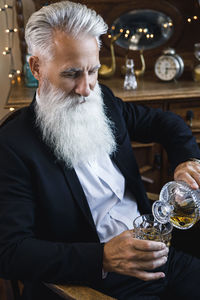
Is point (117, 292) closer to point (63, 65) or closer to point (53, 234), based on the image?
point (53, 234)

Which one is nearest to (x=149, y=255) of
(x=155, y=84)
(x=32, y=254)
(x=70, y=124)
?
(x=32, y=254)

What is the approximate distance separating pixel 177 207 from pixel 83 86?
0.57 metres

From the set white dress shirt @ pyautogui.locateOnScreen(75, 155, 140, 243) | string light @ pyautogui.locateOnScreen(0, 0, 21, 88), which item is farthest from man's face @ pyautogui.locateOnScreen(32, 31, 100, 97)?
string light @ pyautogui.locateOnScreen(0, 0, 21, 88)

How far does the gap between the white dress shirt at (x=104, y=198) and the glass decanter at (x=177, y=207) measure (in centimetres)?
27

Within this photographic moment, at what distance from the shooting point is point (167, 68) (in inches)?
94.5

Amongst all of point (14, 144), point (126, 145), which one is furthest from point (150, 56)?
point (14, 144)

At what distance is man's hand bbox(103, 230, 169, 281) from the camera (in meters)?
0.99

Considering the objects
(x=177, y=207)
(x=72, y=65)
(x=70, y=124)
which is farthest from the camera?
(x=70, y=124)

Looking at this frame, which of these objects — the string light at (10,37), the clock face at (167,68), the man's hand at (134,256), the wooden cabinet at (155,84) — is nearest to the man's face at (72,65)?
the man's hand at (134,256)

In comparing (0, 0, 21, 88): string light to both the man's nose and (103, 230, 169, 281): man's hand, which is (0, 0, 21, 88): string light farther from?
(103, 230, 169, 281): man's hand

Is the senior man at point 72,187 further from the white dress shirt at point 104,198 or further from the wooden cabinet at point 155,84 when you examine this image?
the wooden cabinet at point 155,84

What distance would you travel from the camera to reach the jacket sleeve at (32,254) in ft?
3.51

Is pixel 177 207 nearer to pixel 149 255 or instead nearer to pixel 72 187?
pixel 149 255

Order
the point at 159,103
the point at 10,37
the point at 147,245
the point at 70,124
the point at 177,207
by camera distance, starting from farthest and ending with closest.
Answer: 1. the point at 10,37
2. the point at 159,103
3. the point at 70,124
4. the point at 177,207
5. the point at 147,245
